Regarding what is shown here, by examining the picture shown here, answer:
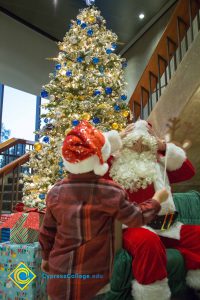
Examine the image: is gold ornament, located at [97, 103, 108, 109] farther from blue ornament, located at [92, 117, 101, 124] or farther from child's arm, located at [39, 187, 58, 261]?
child's arm, located at [39, 187, 58, 261]

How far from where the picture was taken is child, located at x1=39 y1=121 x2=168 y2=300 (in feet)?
3.78

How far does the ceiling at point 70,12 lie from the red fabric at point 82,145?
13.1ft

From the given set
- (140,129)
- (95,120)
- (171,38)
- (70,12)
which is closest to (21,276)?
(140,129)

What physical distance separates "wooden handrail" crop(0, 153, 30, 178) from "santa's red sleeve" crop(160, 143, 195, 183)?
1563 millimetres

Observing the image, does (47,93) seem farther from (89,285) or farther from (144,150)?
(89,285)

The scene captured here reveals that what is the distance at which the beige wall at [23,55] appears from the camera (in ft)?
17.6

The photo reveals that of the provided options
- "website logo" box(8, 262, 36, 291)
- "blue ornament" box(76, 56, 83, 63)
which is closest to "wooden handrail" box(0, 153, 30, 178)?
"website logo" box(8, 262, 36, 291)

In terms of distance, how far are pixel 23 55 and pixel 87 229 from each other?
5.32m

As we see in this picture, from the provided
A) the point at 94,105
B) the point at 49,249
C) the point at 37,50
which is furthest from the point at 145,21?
the point at 49,249

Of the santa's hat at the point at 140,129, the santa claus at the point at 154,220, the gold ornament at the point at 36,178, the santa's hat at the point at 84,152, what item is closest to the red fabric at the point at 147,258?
the santa claus at the point at 154,220

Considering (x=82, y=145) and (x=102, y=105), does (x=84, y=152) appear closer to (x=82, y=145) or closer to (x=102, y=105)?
(x=82, y=145)

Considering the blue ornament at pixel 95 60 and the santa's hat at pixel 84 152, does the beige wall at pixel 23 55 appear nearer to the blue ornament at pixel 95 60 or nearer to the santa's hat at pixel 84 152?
the blue ornament at pixel 95 60

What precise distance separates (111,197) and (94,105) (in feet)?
5.55

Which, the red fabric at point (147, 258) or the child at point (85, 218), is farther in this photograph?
the red fabric at point (147, 258)
